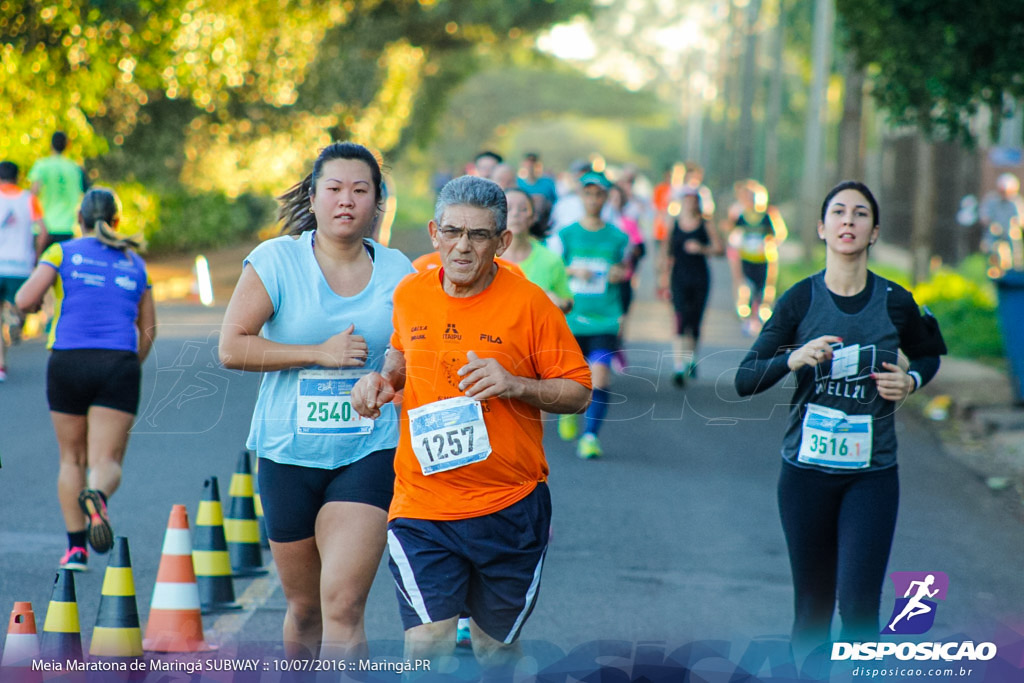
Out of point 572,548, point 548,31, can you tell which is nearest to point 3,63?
point 572,548

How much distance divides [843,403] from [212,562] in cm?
297

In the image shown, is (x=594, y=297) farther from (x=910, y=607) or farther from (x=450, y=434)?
(x=450, y=434)

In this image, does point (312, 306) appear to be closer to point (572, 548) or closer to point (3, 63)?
point (572, 548)

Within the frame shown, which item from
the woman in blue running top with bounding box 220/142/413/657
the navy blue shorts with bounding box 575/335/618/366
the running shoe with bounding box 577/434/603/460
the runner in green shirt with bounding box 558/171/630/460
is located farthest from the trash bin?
the woman in blue running top with bounding box 220/142/413/657

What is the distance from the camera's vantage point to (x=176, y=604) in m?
5.52

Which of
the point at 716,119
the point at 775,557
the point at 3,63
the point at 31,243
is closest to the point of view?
the point at 775,557

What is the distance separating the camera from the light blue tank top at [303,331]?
443 centimetres

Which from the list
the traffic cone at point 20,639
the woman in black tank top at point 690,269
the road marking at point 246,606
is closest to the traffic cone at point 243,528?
the road marking at point 246,606

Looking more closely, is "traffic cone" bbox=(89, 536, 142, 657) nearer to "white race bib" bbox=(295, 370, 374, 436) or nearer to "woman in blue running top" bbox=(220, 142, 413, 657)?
"woman in blue running top" bbox=(220, 142, 413, 657)

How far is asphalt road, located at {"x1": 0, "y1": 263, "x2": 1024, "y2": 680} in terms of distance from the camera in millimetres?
5930

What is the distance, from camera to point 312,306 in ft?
14.6

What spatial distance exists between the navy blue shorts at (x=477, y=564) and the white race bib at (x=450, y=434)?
0.57ft

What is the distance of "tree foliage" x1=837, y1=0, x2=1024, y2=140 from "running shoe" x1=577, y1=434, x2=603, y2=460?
5.22 meters

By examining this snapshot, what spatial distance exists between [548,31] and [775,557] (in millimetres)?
38695
